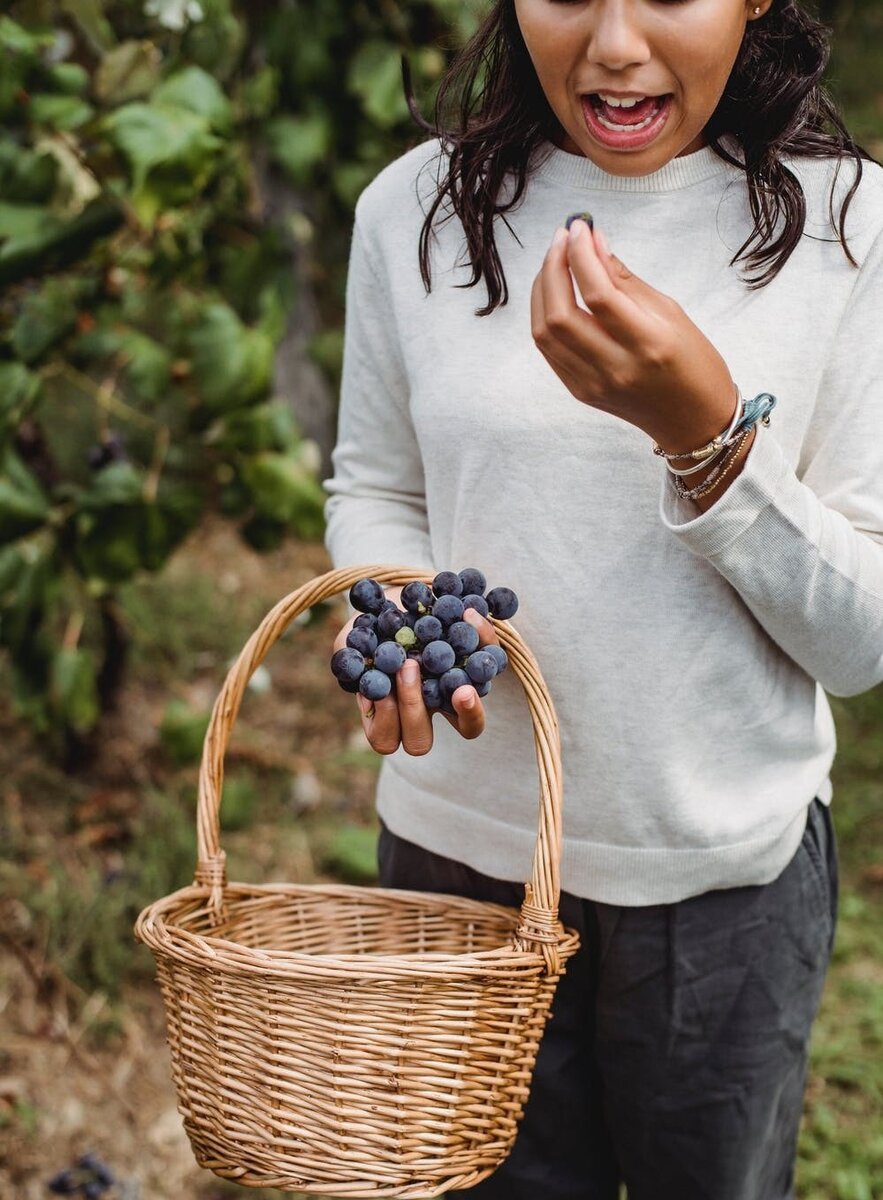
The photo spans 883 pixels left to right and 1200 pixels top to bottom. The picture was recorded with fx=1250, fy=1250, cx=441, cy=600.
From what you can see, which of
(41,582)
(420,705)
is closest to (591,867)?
(420,705)

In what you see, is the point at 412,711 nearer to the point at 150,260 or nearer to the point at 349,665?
the point at 349,665

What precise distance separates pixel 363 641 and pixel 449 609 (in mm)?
71

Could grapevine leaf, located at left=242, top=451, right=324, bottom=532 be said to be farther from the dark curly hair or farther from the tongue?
the tongue

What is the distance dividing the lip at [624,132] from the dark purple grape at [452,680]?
16.2 inches

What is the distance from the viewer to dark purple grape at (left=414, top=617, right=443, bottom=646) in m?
0.98

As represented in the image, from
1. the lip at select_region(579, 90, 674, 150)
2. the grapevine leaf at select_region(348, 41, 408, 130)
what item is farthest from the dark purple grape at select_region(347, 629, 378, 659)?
the grapevine leaf at select_region(348, 41, 408, 130)

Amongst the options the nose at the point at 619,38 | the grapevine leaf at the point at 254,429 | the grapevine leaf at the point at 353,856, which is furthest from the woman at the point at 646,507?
the grapevine leaf at the point at 353,856

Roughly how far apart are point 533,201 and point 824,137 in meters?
0.24

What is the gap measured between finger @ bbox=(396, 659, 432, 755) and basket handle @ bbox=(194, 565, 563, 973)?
9 centimetres

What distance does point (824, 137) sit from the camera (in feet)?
3.37

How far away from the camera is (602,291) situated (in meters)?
0.80

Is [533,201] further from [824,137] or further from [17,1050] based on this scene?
[17,1050]

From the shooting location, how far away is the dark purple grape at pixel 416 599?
3.30 feet

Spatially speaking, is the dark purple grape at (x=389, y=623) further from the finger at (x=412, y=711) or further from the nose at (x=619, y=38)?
the nose at (x=619, y=38)
